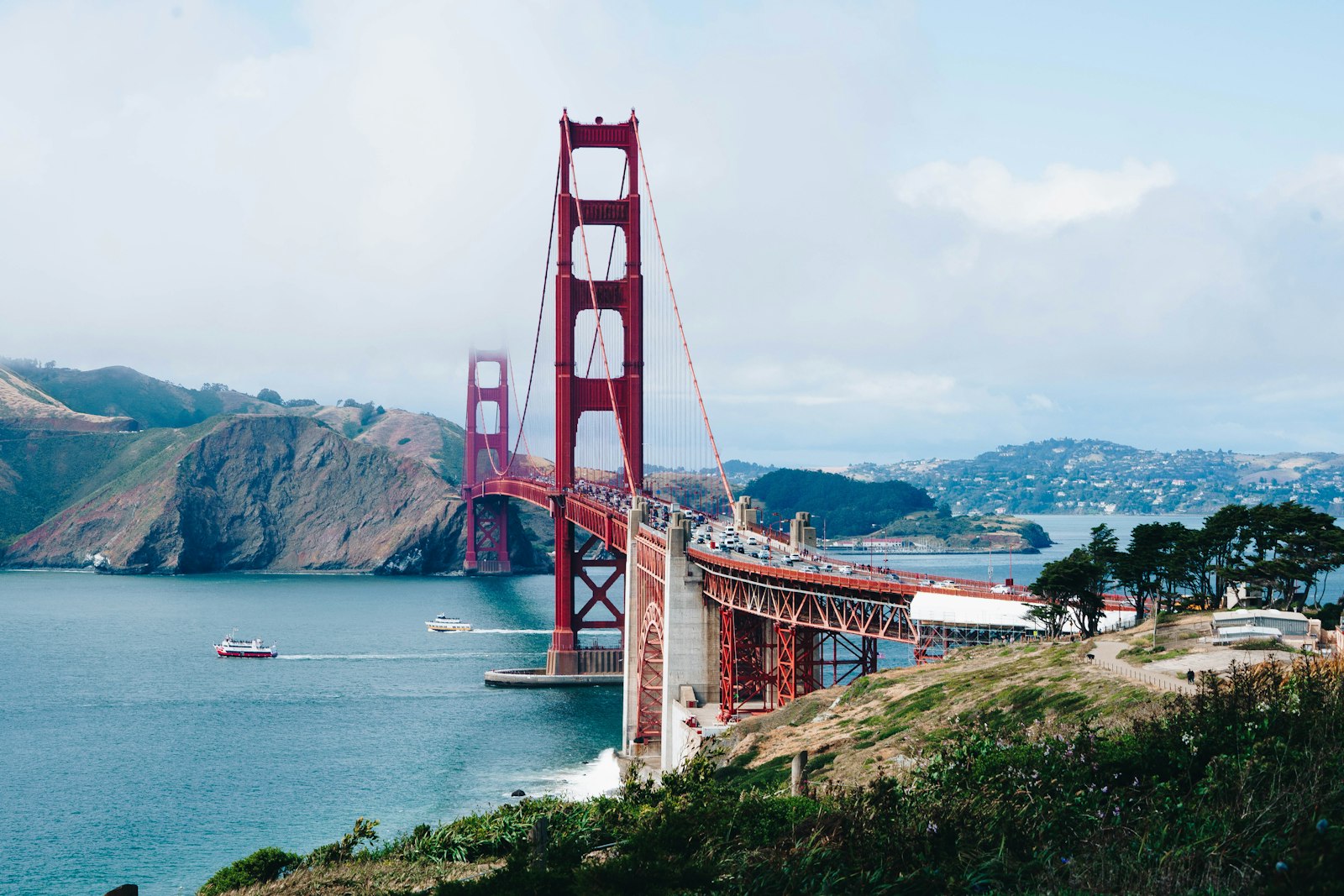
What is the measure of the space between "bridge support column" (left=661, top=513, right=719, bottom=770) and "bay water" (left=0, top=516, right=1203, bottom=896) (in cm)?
560

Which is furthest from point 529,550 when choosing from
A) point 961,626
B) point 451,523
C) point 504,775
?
point 961,626

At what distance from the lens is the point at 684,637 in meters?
55.4

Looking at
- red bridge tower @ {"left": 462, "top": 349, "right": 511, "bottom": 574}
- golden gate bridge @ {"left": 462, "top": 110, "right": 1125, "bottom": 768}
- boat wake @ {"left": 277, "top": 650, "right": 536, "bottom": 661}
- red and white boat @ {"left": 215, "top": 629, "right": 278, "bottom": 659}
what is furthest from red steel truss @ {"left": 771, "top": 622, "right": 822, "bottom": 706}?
red bridge tower @ {"left": 462, "top": 349, "right": 511, "bottom": 574}

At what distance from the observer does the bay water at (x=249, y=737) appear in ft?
159

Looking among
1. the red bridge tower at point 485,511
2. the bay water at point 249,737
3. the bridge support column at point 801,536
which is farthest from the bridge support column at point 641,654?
the red bridge tower at point 485,511

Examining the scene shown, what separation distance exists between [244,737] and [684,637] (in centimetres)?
2744

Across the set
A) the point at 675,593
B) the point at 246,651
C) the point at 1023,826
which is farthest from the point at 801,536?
the point at 246,651

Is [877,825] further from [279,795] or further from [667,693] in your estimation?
[279,795]

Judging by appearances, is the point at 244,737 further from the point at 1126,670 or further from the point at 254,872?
the point at 1126,670

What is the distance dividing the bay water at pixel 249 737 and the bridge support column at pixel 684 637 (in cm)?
560

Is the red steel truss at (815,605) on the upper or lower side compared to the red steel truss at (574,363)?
Answer: lower

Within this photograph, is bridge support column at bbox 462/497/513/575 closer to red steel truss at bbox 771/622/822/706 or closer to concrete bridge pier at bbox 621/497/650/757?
concrete bridge pier at bbox 621/497/650/757

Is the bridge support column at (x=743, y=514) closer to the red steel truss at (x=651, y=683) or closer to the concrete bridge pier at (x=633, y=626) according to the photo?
the concrete bridge pier at (x=633, y=626)

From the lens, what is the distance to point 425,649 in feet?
328
